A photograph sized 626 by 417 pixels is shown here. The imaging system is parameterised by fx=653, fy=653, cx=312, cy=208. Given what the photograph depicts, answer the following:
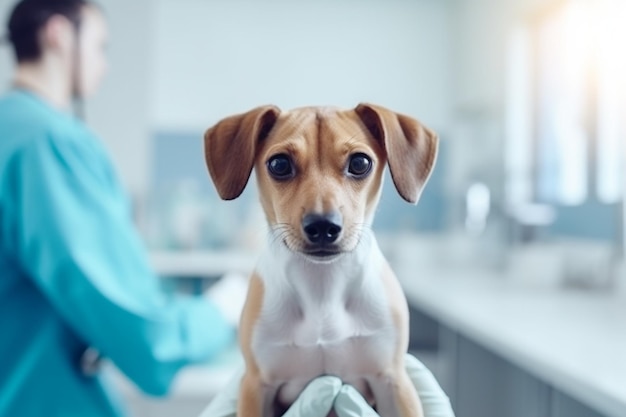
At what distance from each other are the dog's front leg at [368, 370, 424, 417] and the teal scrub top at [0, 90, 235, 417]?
62cm

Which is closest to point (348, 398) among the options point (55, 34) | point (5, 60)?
point (55, 34)

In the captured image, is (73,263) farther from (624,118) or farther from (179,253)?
(179,253)

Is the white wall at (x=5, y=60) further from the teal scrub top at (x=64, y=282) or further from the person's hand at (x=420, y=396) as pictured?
the person's hand at (x=420, y=396)

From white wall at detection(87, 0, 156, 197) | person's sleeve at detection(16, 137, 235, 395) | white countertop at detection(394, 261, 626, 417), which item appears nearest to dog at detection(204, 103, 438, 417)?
white countertop at detection(394, 261, 626, 417)

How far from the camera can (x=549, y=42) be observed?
6.09 ft

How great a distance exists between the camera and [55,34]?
1.17 m

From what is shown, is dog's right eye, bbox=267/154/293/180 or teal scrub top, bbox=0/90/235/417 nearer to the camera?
dog's right eye, bbox=267/154/293/180

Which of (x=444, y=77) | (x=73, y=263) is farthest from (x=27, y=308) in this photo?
(x=444, y=77)

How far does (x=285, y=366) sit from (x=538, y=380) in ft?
2.30

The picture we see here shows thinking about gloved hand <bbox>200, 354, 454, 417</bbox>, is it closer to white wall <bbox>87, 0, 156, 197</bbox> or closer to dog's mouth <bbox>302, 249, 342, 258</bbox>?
dog's mouth <bbox>302, 249, 342, 258</bbox>

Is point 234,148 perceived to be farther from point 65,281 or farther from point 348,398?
point 65,281

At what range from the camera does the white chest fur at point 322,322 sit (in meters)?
0.47

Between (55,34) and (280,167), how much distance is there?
86 centimetres

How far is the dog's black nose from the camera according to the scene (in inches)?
17.8
